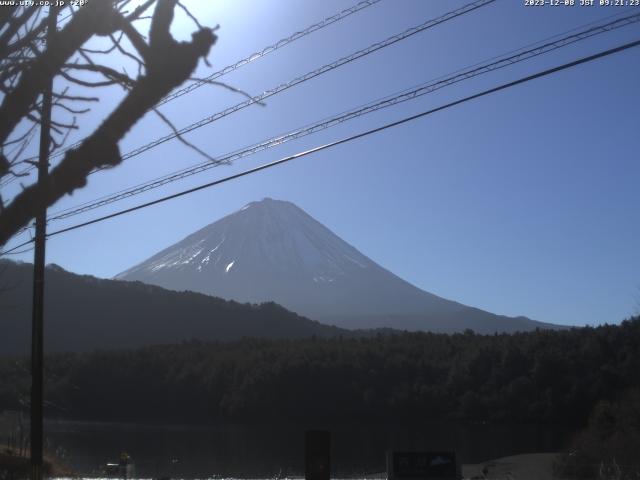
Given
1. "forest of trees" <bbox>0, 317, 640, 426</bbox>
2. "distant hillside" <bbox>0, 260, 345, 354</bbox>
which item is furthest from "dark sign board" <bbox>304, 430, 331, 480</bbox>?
"distant hillside" <bbox>0, 260, 345, 354</bbox>

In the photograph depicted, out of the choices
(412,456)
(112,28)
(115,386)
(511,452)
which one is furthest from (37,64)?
(115,386)

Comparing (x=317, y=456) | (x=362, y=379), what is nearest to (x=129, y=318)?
(x=362, y=379)

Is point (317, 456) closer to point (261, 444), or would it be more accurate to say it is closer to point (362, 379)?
point (261, 444)

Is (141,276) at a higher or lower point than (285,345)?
higher

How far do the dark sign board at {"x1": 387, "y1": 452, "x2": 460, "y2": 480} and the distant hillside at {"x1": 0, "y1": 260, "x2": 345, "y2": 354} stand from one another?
8002 centimetres

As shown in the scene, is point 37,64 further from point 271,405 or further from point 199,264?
point 199,264

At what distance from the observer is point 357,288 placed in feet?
567

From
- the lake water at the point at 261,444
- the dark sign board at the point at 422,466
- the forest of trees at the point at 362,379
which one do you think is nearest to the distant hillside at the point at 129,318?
the forest of trees at the point at 362,379

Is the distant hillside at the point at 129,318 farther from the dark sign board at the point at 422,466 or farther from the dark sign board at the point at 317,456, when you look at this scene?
the dark sign board at the point at 317,456

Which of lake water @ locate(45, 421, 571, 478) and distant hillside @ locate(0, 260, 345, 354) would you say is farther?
distant hillside @ locate(0, 260, 345, 354)

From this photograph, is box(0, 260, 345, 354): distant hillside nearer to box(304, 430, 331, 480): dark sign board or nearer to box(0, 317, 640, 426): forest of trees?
box(0, 317, 640, 426): forest of trees

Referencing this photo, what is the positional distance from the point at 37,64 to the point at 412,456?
28.3 feet

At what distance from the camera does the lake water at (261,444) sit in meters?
39.5

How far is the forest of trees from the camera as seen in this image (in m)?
62.8
